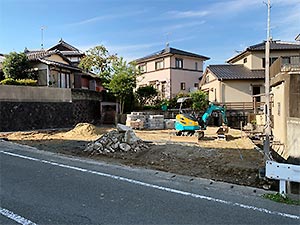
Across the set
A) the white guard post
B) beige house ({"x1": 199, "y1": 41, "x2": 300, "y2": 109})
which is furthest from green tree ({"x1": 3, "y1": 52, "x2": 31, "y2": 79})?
Result: the white guard post

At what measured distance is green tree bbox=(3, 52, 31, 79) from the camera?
20531 millimetres

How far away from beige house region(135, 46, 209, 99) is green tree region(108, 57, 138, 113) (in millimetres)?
6646

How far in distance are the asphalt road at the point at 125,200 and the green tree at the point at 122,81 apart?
16.8 m

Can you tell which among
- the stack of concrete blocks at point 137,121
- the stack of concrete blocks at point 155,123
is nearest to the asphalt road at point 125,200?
the stack of concrete blocks at point 137,121

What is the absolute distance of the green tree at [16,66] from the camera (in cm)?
2053

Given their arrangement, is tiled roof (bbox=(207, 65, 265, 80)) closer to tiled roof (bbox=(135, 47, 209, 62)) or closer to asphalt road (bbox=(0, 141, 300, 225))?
tiled roof (bbox=(135, 47, 209, 62))

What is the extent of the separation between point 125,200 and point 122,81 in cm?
1907

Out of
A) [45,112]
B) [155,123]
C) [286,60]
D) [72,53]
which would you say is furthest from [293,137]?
[72,53]

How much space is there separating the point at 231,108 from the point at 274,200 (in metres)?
22.8

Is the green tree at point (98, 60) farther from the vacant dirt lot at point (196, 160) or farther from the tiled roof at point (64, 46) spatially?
the vacant dirt lot at point (196, 160)

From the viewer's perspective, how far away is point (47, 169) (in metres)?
6.59

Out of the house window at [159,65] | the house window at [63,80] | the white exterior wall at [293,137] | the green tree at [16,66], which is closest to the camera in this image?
the white exterior wall at [293,137]

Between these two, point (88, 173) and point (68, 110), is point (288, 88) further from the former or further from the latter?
point (68, 110)

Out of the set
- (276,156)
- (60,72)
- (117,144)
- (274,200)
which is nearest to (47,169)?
(117,144)
